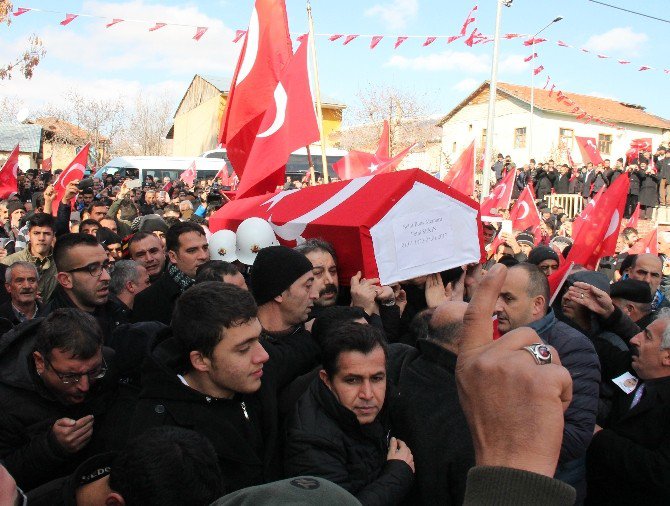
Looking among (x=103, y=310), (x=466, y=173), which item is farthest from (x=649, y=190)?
(x=103, y=310)

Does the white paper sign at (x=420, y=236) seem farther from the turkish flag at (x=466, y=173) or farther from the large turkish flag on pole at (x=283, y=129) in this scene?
the turkish flag at (x=466, y=173)

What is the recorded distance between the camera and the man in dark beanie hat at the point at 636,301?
4.21m

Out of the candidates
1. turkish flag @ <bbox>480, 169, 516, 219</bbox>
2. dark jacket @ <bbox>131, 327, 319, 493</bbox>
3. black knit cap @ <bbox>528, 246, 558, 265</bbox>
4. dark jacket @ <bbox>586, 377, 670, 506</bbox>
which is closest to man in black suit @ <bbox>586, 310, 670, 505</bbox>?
dark jacket @ <bbox>586, 377, 670, 506</bbox>

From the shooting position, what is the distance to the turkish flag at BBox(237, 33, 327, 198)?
5.30m

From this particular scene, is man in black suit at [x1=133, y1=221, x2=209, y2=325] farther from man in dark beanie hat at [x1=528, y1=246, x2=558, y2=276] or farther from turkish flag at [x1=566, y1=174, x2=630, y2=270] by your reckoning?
turkish flag at [x1=566, y1=174, x2=630, y2=270]

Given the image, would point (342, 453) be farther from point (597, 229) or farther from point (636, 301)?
point (597, 229)

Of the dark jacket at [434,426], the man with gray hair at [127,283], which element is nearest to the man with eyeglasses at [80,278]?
the man with gray hair at [127,283]

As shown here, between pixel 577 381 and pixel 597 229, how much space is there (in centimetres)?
266

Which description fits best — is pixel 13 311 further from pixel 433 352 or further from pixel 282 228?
pixel 433 352

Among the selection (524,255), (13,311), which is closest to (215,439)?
(13,311)

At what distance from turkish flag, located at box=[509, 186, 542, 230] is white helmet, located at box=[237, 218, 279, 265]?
602cm

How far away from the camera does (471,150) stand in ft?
26.7

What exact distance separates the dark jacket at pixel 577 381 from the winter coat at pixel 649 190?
55.6 feet

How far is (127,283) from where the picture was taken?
4.14m
